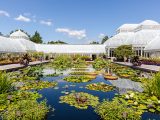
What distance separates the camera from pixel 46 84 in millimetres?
13062

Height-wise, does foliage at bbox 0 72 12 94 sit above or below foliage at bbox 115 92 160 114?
above

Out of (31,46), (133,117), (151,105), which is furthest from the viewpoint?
(31,46)

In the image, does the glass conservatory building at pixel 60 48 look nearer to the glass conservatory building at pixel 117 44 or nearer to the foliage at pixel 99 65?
the glass conservatory building at pixel 117 44

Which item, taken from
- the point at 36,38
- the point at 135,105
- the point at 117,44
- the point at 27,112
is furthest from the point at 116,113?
the point at 36,38

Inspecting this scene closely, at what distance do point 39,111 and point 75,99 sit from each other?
8.49 feet

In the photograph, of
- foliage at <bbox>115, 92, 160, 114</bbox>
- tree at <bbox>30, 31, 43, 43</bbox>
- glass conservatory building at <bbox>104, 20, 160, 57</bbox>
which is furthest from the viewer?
tree at <bbox>30, 31, 43, 43</bbox>

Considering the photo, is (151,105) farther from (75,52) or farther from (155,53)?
(75,52)

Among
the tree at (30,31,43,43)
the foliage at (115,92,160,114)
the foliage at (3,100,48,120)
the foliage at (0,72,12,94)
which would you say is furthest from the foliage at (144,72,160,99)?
the tree at (30,31,43,43)

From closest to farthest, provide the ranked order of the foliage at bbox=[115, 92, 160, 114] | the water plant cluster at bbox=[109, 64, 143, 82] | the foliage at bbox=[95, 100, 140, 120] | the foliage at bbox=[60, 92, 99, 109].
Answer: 1. the foliage at bbox=[95, 100, 140, 120]
2. the foliage at bbox=[115, 92, 160, 114]
3. the foliage at bbox=[60, 92, 99, 109]
4. the water plant cluster at bbox=[109, 64, 143, 82]

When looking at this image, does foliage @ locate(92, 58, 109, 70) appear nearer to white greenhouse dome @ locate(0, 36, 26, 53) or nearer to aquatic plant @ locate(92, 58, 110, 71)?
aquatic plant @ locate(92, 58, 110, 71)

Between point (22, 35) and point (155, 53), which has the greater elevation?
point (22, 35)

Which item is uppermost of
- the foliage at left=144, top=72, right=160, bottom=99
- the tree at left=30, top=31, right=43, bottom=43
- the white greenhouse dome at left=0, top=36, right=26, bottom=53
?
the tree at left=30, top=31, right=43, bottom=43

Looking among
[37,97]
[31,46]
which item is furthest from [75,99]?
[31,46]

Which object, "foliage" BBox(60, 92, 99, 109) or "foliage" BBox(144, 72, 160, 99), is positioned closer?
"foliage" BBox(60, 92, 99, 109)
